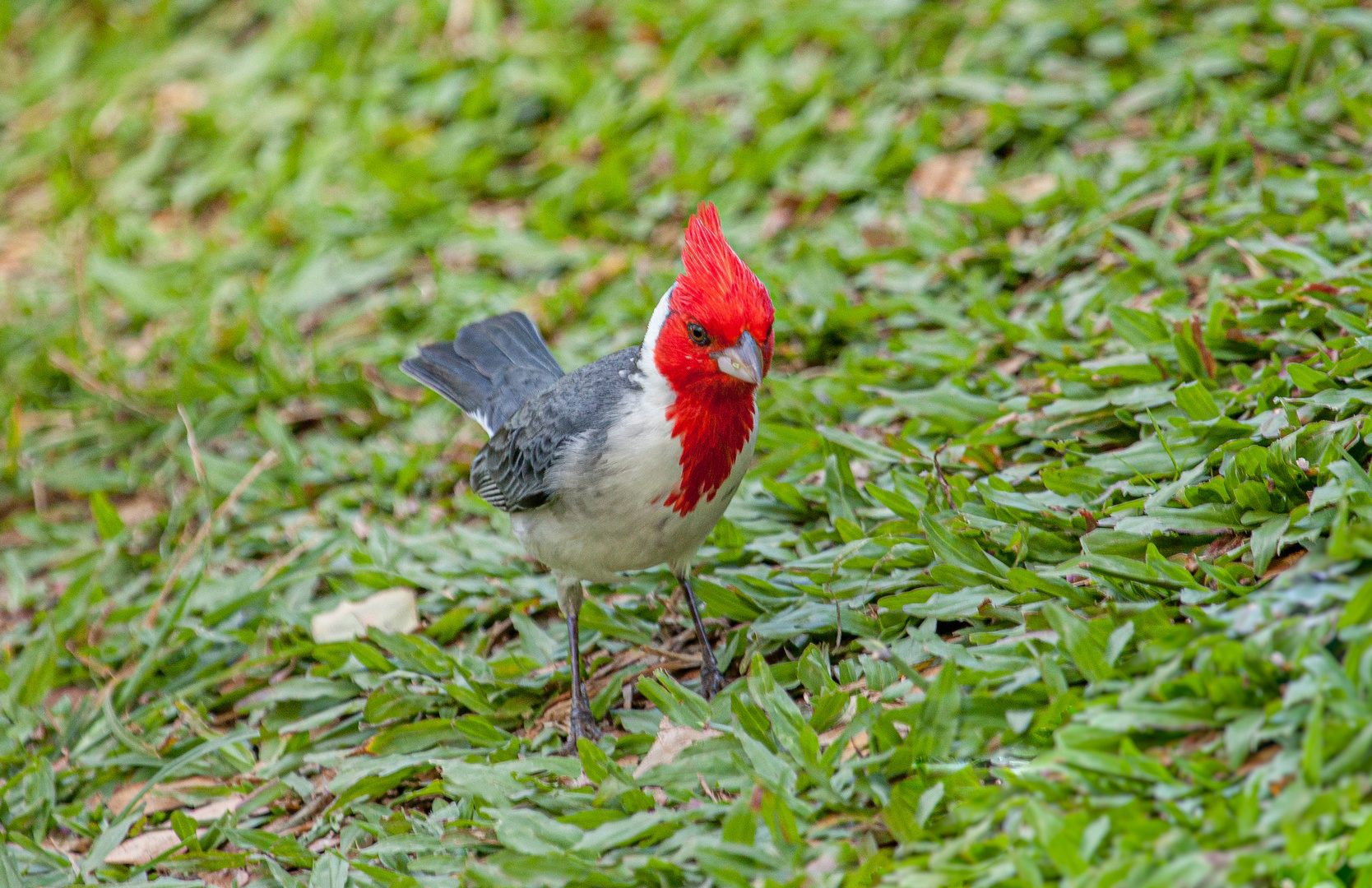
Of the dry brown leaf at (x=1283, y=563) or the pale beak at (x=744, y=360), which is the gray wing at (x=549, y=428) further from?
the dry brown leaf at (x=1283, y=563)

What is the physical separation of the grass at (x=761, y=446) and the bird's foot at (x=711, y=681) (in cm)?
12

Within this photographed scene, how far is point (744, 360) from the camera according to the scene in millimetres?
3262

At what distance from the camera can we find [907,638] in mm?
3455

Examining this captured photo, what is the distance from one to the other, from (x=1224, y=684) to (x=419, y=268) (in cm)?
497

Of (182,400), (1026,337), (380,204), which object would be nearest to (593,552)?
(1026,337)

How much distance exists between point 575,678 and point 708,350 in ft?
3.89

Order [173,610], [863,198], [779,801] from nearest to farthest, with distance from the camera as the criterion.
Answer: [779,801] < [173,610] < [863,198]

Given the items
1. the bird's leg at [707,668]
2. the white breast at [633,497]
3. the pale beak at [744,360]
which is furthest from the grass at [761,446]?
the pale beak at [744,360]

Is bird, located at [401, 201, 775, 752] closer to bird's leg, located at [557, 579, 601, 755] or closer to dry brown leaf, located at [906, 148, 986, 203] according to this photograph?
bird's leg, located at [557, 579, 601, 755]

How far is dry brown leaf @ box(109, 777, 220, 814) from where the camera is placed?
13.0 ft

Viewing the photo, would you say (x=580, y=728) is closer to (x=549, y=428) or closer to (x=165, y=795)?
(x=549, y=428)

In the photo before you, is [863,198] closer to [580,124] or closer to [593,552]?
[580,124]

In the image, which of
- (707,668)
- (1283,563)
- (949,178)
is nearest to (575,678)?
(707,668)

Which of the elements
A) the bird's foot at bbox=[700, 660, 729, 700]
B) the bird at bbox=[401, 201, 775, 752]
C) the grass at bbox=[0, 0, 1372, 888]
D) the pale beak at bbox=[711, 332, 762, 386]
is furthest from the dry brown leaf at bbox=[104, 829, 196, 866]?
the pale beak at bbox=[711, 332, 762, 386]
